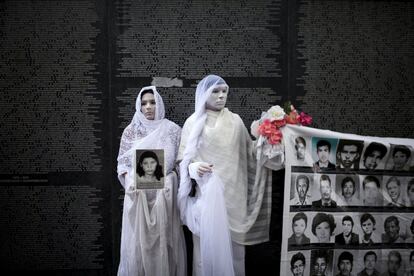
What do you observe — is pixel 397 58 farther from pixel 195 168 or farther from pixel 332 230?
pixel 195 168

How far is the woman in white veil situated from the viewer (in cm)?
337

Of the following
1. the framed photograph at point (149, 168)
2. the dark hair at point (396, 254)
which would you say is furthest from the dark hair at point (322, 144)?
the framed photograph at point (149, 168)

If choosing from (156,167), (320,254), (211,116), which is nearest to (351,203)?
(320,254)

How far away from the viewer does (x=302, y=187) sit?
11.1ft

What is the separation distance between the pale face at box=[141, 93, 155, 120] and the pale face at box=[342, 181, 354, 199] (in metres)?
1.74

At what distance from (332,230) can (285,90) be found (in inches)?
57.8

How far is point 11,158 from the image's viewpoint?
3992mm

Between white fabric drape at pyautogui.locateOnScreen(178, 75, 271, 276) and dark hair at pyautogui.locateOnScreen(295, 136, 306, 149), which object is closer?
white fabric drape at pyautogui.locateOnScreen(178, 75, 271, 276)

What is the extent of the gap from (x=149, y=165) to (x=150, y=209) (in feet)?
1.38

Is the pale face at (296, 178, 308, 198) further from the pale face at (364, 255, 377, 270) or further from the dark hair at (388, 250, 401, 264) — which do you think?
the dark hair at (388, 250, 401, 264)

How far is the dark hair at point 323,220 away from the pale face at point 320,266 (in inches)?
9.6

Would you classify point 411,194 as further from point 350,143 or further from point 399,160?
point 350,143

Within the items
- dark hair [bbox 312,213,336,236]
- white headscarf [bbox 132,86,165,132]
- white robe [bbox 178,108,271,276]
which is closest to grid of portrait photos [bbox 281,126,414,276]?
dark hair [bbox 312,213,336,236]

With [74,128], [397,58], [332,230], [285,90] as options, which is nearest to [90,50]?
[74,128]
